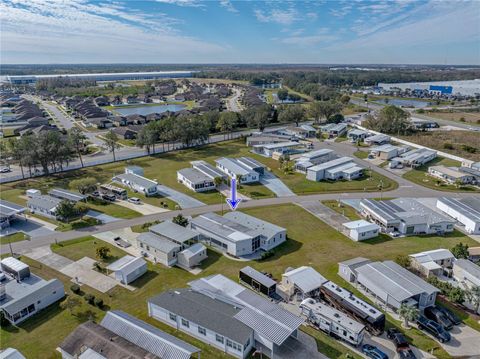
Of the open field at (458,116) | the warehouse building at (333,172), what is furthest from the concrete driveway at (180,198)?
the open field at (458,116)

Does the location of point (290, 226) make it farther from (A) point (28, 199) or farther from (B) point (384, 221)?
(A) point (28, 199)

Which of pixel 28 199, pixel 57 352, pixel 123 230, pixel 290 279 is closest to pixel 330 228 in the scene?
pixel 290 279

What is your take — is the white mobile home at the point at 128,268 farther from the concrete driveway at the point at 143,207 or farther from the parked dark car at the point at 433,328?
the parked dark car at the point at 433,328

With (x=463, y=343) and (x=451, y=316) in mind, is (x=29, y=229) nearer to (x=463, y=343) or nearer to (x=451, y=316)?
(x=451, y=316)

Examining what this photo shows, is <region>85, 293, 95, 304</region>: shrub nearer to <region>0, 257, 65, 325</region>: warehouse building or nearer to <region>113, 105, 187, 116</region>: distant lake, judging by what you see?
<region>0, 257, 65, 325</region>: warehouse building

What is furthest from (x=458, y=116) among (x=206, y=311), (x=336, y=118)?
(x=206, y=311)

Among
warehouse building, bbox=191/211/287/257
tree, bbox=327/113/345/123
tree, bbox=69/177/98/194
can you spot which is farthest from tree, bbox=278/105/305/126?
warehouse building, bbox=191/211/287/257
